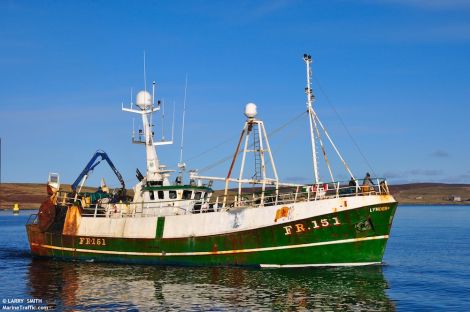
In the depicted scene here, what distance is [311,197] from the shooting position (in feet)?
108

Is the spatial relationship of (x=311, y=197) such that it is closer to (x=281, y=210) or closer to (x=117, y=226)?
(x=281, y=210)

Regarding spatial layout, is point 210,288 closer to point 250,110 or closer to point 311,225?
point 311,225

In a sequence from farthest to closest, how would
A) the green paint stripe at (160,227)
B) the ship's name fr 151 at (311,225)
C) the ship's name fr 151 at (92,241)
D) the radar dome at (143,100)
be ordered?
1. the radar dome at (143,100)
2. the ship's name fr 151 at (92,241)
3. the green paint stripe at (160,227)
4. the ship's name fr 151 at (311,225)

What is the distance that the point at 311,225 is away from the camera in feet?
101

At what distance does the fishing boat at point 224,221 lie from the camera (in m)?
30.9

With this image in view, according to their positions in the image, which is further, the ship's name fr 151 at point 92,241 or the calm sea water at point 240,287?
the ship's name fr 151 at point 92,241

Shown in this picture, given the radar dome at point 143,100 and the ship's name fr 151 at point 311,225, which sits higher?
the radar dome at point 143,100

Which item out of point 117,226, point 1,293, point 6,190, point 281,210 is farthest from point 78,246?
point 6,190

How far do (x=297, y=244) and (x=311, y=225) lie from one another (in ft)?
4.61

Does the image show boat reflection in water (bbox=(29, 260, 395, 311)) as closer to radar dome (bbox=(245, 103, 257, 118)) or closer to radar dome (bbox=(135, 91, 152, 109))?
radar dome (bbox=(245, 103, 257, 118))

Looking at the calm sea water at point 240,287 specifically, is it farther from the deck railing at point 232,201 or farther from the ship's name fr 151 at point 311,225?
the deck railing at point 232,201

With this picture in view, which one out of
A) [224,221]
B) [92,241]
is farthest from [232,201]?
[92,241]

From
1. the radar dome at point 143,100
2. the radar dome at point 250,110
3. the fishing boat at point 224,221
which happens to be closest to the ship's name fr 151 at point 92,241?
the fishing boat at point 224,221

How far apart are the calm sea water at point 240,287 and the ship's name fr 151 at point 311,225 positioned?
2251 mm
